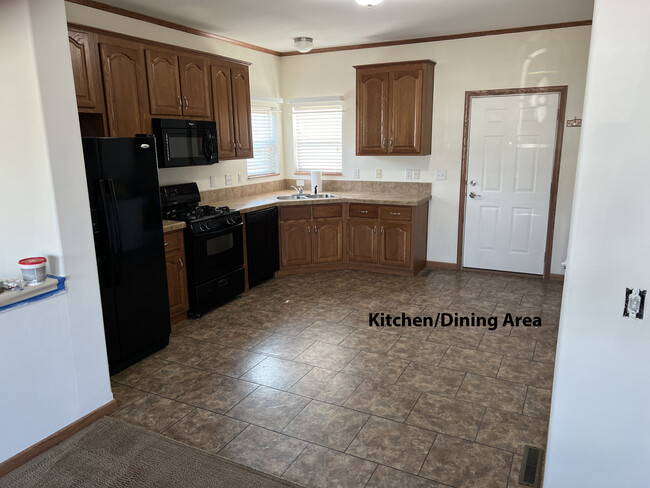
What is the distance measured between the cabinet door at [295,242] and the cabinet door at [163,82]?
1.76 meters

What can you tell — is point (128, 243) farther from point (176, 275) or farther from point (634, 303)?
point (634, 303)

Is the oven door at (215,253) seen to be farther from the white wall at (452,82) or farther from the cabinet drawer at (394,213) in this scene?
the white wall at (452,82)

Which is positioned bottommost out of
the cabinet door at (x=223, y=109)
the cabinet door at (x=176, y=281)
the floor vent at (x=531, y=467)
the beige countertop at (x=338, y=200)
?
the floor vent at (x=531, y=467)

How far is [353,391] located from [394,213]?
2.67 m

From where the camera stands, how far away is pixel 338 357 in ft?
11.2

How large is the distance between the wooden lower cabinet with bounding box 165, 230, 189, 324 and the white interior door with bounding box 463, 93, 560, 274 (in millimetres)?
3272

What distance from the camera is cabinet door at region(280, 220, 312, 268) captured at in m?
5.27

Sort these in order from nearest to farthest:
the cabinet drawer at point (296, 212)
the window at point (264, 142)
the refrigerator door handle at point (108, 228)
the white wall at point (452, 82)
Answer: the refrigerator door handle at point (108, 228) < the white wall at point (452, 82) < the cabinet drawer at point (296, 212) < the window at point (264, 142)

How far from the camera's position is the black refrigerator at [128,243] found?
2.94m

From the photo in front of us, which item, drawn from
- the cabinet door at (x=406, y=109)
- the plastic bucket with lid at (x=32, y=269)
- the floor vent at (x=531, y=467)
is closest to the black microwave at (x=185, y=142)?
the plastic bucket with lid at (x=32, y=269)

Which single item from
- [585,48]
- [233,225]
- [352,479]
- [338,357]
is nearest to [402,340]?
[338,357]

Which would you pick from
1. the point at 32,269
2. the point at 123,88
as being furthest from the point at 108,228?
the point at 123,88

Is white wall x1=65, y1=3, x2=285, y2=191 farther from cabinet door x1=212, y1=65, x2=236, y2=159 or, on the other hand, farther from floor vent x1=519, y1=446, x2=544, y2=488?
floor vent x1=519, y1=446, x2=544, y2=488

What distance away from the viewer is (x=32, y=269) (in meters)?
2.30
